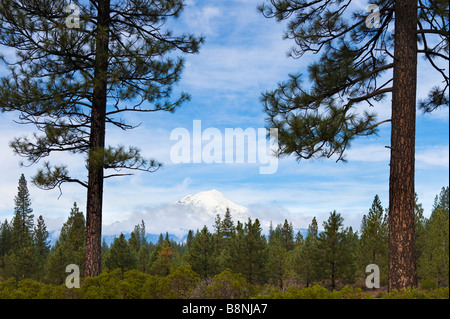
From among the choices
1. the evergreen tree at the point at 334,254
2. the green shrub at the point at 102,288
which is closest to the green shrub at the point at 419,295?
the green shrub at the point at 102,288

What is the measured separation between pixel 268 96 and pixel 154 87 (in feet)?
9.84

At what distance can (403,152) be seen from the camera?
23.9 ft

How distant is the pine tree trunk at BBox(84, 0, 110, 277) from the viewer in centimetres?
848

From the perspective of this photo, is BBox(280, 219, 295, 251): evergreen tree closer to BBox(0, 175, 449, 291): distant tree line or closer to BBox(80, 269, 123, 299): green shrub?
BBox(0, 175, 449, 291): distant tree line

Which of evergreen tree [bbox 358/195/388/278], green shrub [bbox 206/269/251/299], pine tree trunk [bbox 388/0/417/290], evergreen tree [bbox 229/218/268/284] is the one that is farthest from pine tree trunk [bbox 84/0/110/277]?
evergreen tree [bbox 358/195/388/278]

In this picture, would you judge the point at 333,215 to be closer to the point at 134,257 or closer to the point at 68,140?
the point at 134,257

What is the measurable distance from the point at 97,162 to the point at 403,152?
6.58m

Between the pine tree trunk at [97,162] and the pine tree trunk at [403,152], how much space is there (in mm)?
6376

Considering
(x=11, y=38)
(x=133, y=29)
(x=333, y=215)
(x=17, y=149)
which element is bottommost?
(x=333, y=215)

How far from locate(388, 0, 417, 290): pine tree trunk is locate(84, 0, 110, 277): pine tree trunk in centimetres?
638

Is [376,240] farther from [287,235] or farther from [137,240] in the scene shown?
[137,240]

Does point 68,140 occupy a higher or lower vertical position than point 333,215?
higher
